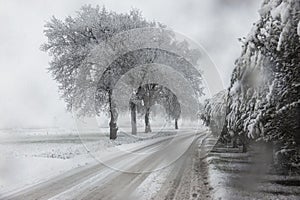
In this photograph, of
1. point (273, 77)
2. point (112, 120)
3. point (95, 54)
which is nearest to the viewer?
point (273, 77)

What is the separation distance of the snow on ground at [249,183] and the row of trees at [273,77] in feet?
2.99

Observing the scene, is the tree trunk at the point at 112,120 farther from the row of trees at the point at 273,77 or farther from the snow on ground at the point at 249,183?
the row of trees at the point at 273,77

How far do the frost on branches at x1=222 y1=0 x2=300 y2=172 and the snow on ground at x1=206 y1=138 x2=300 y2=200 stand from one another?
0.92 metres

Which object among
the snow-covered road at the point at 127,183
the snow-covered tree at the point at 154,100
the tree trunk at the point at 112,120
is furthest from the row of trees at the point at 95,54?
the snow-covered road at the point at 127,183

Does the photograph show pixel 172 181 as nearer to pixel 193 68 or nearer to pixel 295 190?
pixel 295 190

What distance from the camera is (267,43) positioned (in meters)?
7.08

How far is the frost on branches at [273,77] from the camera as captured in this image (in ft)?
21.2

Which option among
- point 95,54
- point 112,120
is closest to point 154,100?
point 112,120

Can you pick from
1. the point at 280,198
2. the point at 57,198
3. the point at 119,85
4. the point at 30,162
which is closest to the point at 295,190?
the point at 280,198

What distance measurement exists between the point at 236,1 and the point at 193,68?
92.7ft

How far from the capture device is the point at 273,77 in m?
7.48

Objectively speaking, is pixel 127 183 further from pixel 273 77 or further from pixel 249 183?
pixel 273 77

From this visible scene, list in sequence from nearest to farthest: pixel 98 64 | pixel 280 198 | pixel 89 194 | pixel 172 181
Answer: pixel 280 198, pixel 89 194, pixel 172 181, pixel 98 64

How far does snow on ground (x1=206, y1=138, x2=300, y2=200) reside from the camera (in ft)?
23.9
